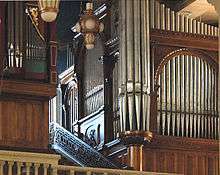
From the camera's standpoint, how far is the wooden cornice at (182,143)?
16375mm

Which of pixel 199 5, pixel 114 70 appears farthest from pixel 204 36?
pixel 114 70

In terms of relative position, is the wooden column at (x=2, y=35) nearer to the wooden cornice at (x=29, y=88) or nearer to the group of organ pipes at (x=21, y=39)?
the group of organ pipes at (x=21, y=39)

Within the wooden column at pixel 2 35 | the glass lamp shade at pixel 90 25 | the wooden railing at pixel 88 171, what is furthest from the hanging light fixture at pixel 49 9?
the wooden column at pixel 2 35

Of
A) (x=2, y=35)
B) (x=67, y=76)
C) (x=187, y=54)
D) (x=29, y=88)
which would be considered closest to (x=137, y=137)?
(x=187, y=54)

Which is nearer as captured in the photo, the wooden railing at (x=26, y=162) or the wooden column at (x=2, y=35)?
the wooden railing at (x=26, y=162)

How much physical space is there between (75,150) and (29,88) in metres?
2.28

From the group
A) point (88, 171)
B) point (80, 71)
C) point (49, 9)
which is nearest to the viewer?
point (49, 9)

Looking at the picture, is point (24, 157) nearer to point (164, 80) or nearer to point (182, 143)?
point (182, 143)

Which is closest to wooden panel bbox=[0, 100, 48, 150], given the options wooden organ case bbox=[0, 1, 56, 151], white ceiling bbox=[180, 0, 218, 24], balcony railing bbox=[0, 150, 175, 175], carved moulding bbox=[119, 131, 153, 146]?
wooden organ case bbox=[0, 1, 56, 151]

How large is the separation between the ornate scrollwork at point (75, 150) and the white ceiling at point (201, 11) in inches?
129

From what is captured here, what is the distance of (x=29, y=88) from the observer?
14430 millimetres

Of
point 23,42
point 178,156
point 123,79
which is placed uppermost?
point 23,42

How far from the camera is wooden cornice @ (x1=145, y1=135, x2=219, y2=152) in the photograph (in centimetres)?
1638

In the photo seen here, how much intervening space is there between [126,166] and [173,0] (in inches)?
145
